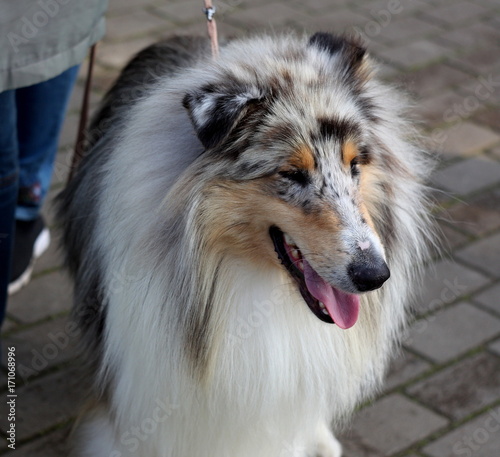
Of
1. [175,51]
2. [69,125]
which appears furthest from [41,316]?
[69,125]

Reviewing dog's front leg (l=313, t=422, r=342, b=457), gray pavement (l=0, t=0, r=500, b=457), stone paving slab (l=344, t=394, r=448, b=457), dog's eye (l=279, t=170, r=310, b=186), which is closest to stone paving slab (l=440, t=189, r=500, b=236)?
gray pavement (l=0, t=0, r=500, b=457)

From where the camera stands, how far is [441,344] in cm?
352

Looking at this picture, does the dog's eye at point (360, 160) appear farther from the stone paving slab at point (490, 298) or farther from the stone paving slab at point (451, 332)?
the stone paving slab at point (490, 298)

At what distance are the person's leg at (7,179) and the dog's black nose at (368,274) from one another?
1370 millimetres

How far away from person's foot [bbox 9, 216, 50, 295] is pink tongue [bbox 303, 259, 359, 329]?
1680mm

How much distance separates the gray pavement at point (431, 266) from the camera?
3113 mm

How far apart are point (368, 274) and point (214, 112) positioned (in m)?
0.55

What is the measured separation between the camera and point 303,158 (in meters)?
2.22

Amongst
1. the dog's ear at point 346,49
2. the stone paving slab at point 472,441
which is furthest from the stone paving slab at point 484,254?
the dog's ear at point 346,49

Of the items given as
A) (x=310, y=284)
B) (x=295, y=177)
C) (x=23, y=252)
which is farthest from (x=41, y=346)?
(x=295, y=177)

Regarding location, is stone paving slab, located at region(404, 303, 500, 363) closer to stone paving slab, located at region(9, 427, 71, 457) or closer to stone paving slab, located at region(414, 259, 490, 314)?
stone paving slab, located at region(414, 259, 490, 314)

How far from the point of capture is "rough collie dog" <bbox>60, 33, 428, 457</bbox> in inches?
88.0

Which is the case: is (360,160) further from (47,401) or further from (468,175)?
(468,175)

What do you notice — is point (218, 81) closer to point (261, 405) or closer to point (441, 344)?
point (261, 405)
